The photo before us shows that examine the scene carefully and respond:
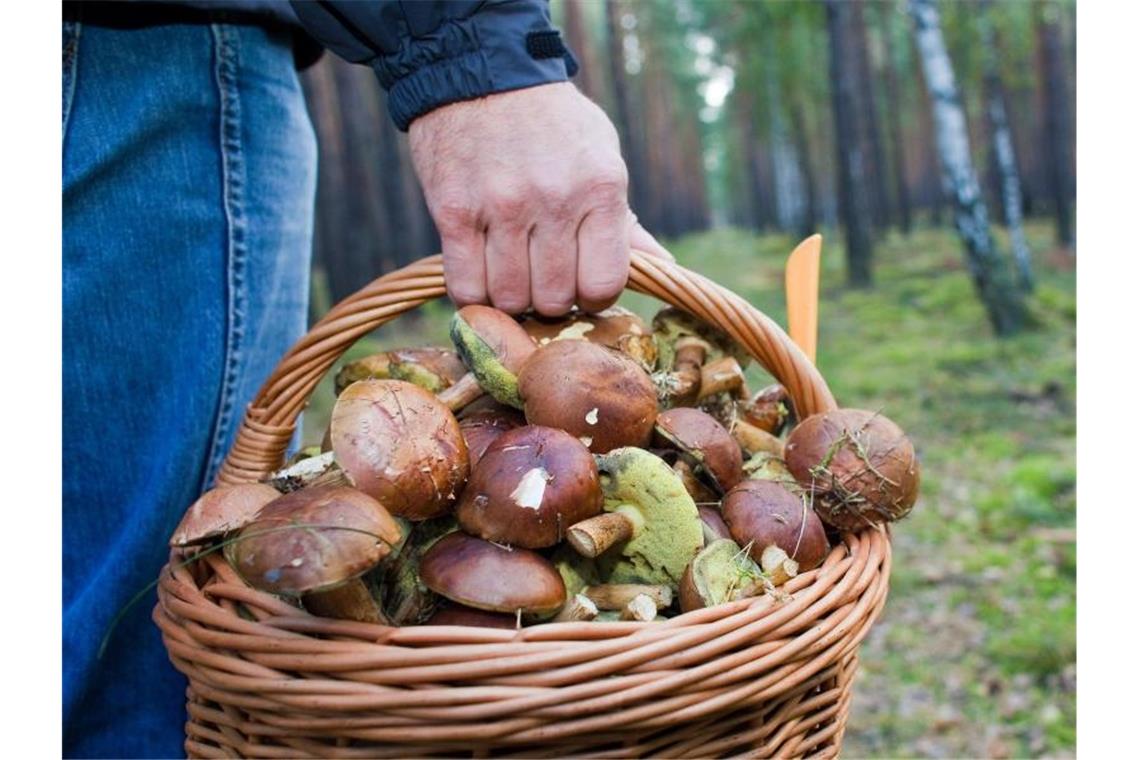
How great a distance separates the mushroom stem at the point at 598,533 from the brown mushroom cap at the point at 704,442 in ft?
0.63

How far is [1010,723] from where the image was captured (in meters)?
3.31

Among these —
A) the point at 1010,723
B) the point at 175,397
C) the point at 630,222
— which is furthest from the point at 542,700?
the point at 1010,723

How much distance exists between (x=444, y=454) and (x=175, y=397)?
3.11 feet

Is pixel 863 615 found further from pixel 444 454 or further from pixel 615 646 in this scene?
pixel 444 454

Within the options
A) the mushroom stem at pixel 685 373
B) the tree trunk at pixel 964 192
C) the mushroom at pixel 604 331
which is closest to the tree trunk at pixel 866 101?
the tree trunk at pixel 964 192

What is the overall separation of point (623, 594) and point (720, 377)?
566 mm

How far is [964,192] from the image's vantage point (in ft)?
30.1

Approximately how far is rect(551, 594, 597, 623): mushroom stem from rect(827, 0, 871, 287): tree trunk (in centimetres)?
1178

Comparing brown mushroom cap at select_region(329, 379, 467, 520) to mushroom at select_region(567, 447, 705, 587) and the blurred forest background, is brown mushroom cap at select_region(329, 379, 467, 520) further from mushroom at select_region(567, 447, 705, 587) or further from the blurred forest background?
the blurred forest background

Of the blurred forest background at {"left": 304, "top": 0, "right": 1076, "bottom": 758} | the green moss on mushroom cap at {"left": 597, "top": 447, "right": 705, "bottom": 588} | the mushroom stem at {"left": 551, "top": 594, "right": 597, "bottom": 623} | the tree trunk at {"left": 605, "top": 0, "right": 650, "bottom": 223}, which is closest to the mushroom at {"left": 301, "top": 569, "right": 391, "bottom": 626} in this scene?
the mushroom stem at {"left": 551, "top": 594, "right": 597, "bottom": 623}

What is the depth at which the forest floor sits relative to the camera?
3.38 meters

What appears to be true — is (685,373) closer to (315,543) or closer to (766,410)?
(766,410)

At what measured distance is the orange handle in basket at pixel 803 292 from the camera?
185 centimetres

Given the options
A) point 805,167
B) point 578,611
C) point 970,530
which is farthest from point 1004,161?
point 578,611
